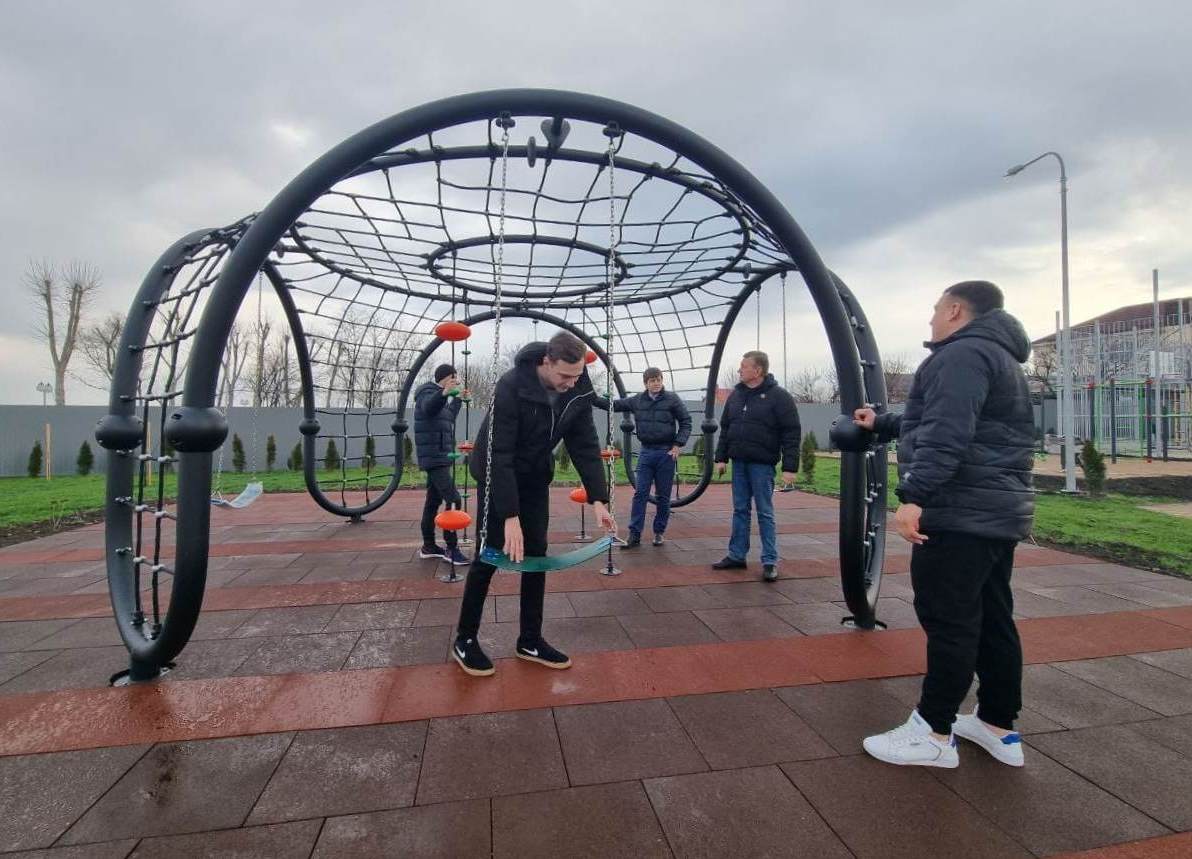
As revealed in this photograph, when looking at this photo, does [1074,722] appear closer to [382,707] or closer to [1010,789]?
[1010,789]

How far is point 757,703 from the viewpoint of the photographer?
2.76 meters

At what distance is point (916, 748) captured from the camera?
88.9 inches

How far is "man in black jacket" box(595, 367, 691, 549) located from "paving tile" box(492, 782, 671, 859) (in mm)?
4019

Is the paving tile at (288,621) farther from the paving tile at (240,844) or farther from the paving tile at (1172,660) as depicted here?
the paving tile at (1172,660)

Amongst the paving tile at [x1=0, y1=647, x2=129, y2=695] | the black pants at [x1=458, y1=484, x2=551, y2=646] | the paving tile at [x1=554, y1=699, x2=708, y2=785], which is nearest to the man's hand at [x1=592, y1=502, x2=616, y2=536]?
the black pants at [x1=458, y1=484, x2=551, y2=646]

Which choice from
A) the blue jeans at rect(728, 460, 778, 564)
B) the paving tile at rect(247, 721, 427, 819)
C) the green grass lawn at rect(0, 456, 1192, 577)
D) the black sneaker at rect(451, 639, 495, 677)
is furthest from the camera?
the green grass lawn at rect(0, 456, 1192, 577)

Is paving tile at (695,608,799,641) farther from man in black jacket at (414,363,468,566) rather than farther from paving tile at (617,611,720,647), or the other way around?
man in black jacket at (414,363,468,566)

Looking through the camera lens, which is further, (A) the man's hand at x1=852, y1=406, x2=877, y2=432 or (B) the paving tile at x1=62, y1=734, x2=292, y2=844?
(A) the man's hand at x1=852, y1=406, x2=877, y2=432

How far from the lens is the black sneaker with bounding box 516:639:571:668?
3.15 m


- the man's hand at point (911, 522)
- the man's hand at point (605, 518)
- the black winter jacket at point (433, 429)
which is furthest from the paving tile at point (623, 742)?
the black winter jacket at point (433, 429)

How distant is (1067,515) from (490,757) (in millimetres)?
8909

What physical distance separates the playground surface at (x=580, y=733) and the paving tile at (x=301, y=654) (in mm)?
17

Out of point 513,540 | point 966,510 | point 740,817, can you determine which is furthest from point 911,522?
point 513,540

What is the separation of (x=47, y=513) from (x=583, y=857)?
35.5 feet
